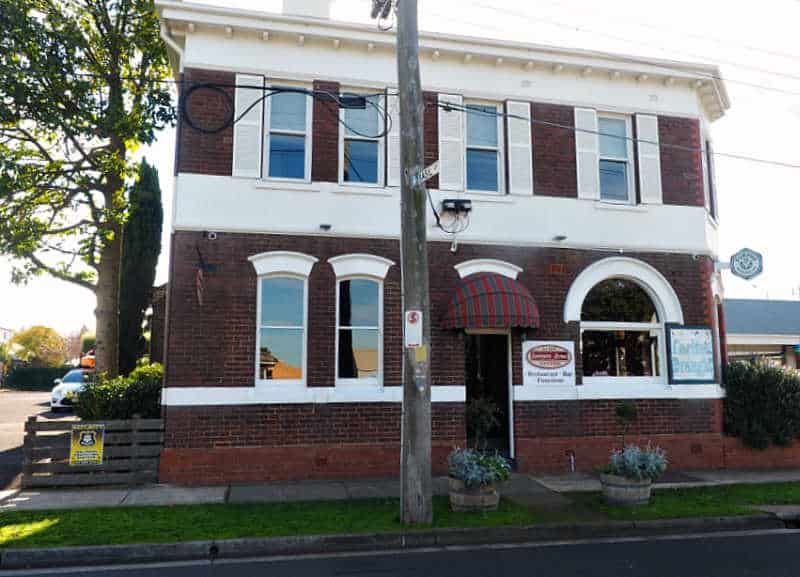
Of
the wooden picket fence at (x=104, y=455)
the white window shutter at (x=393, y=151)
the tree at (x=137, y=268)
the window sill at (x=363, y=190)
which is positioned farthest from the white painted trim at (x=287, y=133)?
the tree at (x=137, y=268)

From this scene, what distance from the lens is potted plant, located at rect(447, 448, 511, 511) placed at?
26.4 ft

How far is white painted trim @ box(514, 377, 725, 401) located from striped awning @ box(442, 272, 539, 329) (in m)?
1.51

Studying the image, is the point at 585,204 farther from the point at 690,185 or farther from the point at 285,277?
the point at 285,277

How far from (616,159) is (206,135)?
820 cm

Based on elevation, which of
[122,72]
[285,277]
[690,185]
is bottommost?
[285,277]

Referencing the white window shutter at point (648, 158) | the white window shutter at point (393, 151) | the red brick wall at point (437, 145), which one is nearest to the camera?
the red brick wall at point (437, 145)

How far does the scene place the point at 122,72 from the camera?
15586 mm

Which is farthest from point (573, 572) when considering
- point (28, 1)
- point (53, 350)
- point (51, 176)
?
point (53, 350)

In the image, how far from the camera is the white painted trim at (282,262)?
1055 centimetres

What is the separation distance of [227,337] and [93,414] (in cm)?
267

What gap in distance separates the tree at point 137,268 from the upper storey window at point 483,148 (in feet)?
34.6

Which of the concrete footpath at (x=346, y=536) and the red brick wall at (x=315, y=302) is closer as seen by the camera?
the concrete footpath at (x=346, y=536)

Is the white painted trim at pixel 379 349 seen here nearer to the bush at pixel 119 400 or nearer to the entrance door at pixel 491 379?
the entrance door at pixel 491 379

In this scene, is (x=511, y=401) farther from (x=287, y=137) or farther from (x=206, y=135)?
(x=206, y=135)
